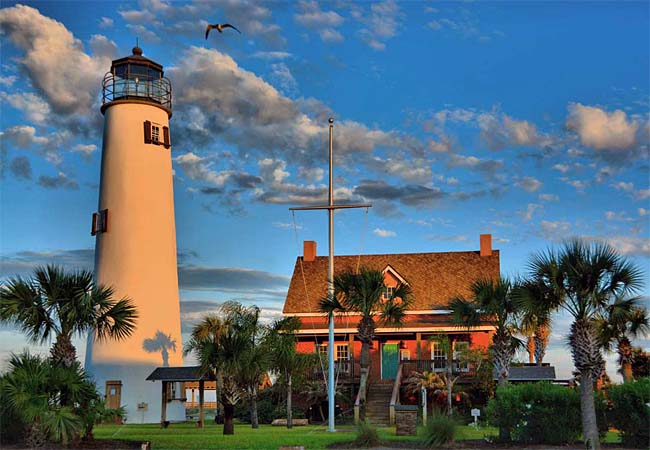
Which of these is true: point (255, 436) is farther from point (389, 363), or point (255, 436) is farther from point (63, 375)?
point (389, 363)

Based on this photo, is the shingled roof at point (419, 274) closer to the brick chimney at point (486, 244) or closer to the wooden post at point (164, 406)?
the brick chimney at point (486, 244)

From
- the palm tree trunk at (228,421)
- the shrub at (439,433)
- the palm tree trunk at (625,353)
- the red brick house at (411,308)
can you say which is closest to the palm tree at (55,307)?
the palm tree trunk at (228,421)

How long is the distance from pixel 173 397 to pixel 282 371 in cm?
615

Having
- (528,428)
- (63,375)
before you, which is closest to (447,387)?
(528,428)

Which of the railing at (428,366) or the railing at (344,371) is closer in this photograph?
the railing at (428,366)

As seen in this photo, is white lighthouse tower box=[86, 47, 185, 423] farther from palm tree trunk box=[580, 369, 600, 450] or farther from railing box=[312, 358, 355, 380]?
palm tree trunk box=[580, 369, 600, 450]

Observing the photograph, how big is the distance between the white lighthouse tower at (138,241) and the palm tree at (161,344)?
0.04 metres

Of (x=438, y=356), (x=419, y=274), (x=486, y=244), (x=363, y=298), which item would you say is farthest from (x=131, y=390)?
(x=486, y=244)

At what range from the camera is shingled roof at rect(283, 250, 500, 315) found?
41.7 m

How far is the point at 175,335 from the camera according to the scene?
36.3 meters

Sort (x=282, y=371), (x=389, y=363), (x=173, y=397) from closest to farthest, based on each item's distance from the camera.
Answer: (x=282, y=371), (x=173, y=397), (x=389, y=363)

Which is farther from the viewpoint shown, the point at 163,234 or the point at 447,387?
the point at 163,234

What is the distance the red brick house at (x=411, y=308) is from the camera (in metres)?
39.6

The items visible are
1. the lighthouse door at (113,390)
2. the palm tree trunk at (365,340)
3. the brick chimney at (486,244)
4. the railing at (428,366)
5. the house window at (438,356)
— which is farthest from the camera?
the brick chimney at (486,244)
